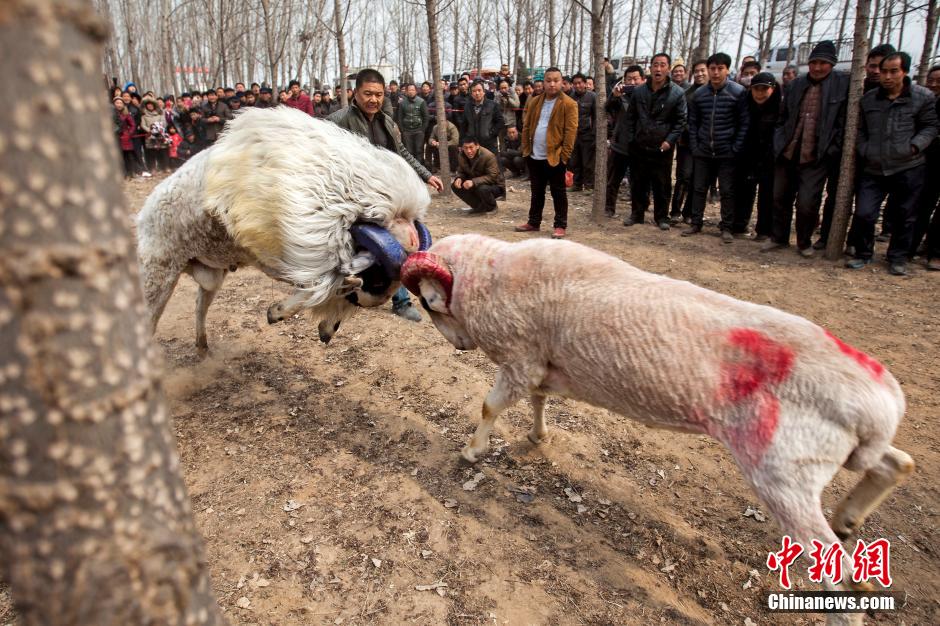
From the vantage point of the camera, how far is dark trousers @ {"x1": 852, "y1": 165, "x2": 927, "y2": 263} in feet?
21.1

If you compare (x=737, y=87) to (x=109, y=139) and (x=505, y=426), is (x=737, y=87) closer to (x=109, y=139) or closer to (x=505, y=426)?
(x=505, y=426)

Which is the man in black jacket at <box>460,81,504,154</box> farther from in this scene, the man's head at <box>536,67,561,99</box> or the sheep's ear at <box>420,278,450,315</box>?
the sheep's ear at <box>420,278,450,315</box>

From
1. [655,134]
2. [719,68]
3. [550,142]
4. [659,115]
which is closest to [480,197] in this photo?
[550,142]

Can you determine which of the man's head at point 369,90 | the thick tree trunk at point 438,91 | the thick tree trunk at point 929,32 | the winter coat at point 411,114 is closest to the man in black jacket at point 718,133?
the thick tree trunk at point 929,32

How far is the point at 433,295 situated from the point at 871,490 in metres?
2.29

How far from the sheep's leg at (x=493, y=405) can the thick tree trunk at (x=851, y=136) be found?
19.4 feet

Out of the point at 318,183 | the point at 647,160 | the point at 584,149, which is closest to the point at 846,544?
the point at 318,183

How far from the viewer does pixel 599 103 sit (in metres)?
9.02

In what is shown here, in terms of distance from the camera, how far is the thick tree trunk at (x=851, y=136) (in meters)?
6.45

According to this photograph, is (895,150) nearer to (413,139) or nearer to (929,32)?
(929,32)

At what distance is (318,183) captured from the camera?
3.13 metres

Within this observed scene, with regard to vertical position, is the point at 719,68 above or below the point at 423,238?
above

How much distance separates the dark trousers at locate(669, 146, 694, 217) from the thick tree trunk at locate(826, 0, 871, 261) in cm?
232

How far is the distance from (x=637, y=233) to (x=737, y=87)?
2374mm
